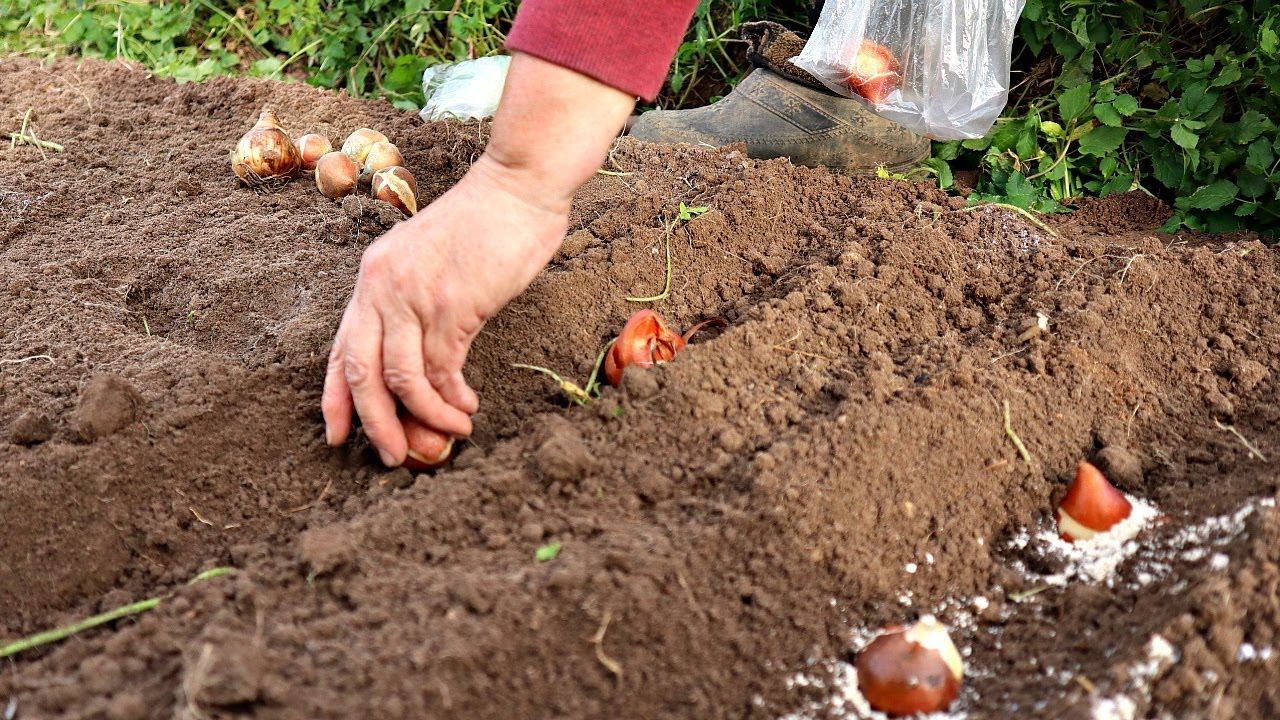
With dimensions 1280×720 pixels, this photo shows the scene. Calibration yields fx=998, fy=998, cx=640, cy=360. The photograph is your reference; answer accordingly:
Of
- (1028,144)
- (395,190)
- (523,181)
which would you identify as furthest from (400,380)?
(1028,144)

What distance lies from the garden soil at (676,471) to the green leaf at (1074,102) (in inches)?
13.8

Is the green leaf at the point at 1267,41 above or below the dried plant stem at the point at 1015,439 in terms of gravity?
above

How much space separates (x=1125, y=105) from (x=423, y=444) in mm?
2305

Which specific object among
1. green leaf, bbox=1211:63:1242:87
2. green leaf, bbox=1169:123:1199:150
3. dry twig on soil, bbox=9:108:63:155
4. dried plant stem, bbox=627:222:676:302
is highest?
green leaf, bbox=1211:63:1242:87

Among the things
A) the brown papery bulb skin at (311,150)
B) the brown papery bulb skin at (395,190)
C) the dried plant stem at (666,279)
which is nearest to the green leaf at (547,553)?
the dried plant stem at (666,279)

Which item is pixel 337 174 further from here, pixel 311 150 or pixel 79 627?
pixel 79 627

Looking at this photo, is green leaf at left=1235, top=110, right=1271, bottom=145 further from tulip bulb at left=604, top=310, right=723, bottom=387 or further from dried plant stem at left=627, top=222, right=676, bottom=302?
tulip bulb at left=604, top=310, right=723, bottom=387

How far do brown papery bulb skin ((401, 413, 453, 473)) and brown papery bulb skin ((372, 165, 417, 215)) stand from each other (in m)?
1.15

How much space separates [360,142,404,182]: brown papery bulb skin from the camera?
121 inches

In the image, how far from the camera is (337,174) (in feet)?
9.84

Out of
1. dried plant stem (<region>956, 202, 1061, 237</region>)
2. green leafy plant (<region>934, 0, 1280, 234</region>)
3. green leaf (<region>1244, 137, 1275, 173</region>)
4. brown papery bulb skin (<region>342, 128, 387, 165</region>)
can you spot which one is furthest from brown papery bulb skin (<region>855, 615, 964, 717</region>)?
brown papery bulb skin (<region>342, 128, 387, 165</region>)

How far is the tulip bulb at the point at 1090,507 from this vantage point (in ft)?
5.94

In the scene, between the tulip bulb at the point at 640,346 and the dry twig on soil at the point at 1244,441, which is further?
the tulip bulb at the point at 640,346

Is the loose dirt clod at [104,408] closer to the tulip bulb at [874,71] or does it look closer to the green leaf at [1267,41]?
the tulip bulb at [874,71]
